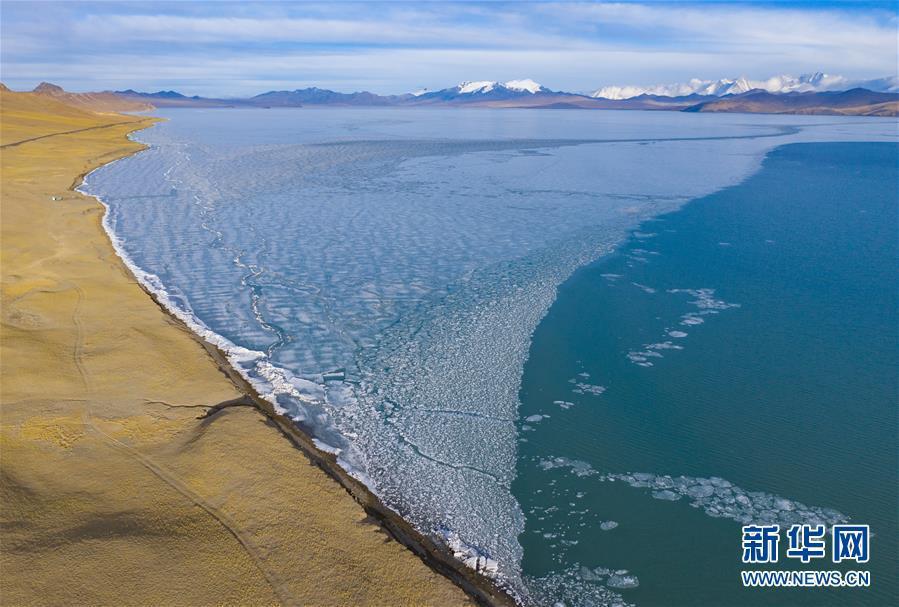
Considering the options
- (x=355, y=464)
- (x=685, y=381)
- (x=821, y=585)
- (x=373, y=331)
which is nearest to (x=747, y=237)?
(x=685, y=381)

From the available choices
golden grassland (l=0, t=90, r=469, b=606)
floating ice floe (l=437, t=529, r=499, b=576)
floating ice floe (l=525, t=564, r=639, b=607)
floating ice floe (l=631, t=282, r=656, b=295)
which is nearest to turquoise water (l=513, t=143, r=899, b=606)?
floating ice floe (l=525, t=564, r=639, b=607)

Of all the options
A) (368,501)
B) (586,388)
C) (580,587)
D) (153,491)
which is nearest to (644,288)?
(586,388)

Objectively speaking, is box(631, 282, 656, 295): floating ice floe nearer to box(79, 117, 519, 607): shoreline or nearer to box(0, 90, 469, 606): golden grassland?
box(79, 117, 519, 607): shoreline

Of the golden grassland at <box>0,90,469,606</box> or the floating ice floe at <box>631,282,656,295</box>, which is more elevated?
the floating ice floe at <box>631,282,656,295</box>

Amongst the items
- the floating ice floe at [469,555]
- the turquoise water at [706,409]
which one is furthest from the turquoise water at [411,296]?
the turquoise water at [706,409]

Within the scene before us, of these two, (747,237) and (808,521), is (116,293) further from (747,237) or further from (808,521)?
(747,237)

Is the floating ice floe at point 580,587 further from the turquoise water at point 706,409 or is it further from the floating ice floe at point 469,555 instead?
the floating ice floe at point 469,555
